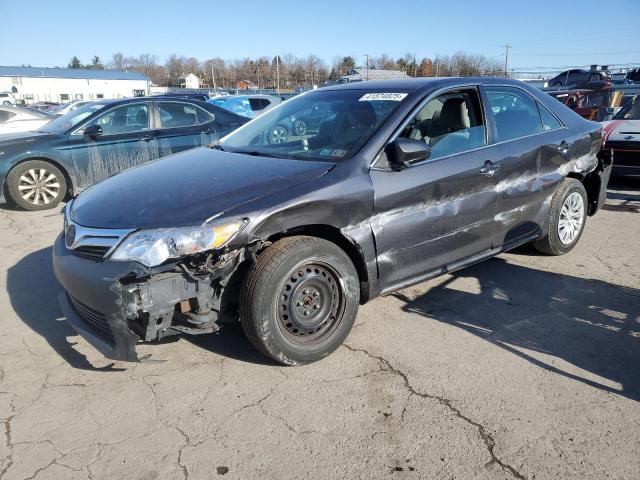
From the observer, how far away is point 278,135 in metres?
3.96

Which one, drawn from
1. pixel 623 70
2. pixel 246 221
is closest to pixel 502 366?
pixel 246 221

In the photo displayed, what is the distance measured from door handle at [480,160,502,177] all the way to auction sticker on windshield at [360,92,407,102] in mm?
828

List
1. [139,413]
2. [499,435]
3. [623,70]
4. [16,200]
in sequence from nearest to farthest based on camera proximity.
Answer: [499,435]
[139,413]
[16,200]
[623,70]

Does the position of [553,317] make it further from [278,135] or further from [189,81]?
[189,81]

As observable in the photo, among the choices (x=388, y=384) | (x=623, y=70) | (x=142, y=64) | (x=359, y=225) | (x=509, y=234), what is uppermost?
(x=142, y=64)

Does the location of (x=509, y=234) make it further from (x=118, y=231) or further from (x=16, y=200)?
(x=16, y=200)

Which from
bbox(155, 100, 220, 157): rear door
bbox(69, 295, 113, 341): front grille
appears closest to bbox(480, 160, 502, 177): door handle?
bbox(69, 295, 113, 341): front grille

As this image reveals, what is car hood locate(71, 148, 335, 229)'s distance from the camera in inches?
108

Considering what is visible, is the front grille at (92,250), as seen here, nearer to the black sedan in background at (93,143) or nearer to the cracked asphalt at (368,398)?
the cracked asphalt at (368,398)

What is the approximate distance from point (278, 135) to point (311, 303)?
1.57 meters

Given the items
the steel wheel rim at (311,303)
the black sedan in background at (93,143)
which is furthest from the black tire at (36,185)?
the steel wheel rim at (311,303)

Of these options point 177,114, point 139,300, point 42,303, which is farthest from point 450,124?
point 177,114

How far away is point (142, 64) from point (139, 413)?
130 metres

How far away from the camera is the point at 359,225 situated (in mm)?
3135
